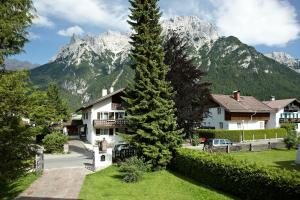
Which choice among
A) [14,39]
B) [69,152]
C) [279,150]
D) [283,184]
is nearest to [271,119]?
[279,150]

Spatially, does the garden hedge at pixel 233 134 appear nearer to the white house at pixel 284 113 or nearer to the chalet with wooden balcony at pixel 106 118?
the white house at pixel 284 113

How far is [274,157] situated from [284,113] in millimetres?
42162

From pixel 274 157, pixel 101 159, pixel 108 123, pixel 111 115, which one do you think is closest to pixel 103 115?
pixel 111 115

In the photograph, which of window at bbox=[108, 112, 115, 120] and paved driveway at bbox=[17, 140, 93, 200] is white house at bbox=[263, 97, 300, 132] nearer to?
window at bbox=[108, 112, 115, 120]

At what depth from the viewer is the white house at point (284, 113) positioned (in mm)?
72062

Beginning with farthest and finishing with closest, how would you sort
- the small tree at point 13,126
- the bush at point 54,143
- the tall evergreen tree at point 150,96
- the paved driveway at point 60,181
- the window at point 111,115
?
the window at point 111,115 < the bush at point 54,143 < the tall evergreen tree at point 150,96 < the paved driveway at point 60,181 < the small tree at point 13,126

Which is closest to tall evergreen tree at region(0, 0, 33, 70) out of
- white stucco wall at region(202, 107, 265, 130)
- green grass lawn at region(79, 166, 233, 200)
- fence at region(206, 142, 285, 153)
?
green grass lawn at region(79, 166, 233, 200)

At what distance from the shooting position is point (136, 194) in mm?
21406

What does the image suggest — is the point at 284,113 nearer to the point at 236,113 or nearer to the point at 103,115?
the point at 236,113

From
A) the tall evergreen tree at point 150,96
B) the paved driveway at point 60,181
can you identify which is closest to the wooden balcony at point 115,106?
the paved driveway at point 60,181

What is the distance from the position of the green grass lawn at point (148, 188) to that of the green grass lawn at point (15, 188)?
4.32m

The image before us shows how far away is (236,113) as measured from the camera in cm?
6181

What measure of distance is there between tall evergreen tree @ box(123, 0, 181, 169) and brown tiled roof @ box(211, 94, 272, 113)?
3251cm

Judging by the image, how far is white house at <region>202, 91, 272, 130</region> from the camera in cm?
6138
